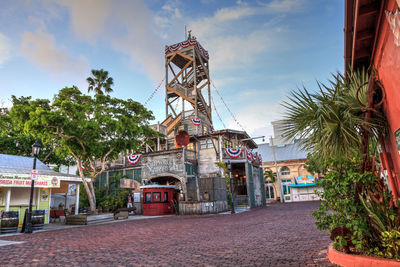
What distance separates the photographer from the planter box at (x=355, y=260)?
139 inches

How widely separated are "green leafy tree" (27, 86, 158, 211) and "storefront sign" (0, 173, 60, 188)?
4.43m

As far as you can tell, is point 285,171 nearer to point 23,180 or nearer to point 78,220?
point 78,220

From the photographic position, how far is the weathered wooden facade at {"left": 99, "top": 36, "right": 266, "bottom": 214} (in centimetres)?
2131

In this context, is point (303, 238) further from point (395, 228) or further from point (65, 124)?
point (65, 124)

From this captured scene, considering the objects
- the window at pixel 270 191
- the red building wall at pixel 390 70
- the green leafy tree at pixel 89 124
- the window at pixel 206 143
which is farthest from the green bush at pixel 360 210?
the window at pixel 270 191

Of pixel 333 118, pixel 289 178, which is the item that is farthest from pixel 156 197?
pixel 289 178

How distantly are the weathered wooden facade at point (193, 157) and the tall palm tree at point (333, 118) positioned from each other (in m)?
15.1

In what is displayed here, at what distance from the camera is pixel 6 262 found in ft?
17.6

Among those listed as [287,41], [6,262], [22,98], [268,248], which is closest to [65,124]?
[22,98]

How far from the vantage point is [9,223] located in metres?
10.6

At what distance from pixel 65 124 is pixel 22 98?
986 cm

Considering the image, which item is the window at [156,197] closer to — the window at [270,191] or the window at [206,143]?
the window at [206,143]

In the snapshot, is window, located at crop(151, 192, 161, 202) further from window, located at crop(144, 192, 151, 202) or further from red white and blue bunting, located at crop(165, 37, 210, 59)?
red white and blue bunting, located at crop(165, 37, 210, 59)

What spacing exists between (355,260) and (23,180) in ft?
45.1
